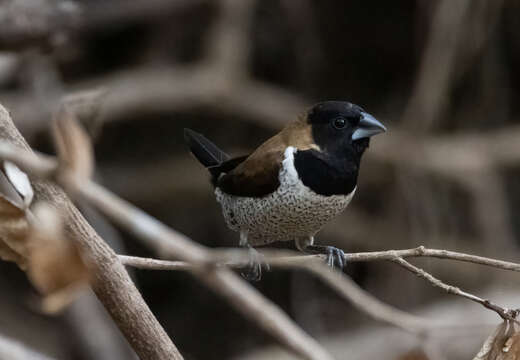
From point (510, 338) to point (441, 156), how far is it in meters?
4.31

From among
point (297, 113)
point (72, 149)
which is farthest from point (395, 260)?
point (297, 113)

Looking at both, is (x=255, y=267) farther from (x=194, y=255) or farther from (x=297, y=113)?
(x=297, y=113)

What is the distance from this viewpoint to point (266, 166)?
8.65 ft

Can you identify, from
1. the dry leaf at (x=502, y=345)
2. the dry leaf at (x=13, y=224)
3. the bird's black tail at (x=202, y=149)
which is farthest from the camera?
the bird's black tail at (x=202, y=149)

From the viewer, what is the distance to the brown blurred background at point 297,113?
213 inches

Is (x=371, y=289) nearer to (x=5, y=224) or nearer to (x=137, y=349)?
(x=137, y=349)

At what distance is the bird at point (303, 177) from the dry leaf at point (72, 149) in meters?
1.52

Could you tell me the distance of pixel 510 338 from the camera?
4.82 ft

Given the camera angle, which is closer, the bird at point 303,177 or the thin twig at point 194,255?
the thin twig at point 194,255

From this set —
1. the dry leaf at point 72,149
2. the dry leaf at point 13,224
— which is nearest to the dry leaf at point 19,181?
the dry leaf at point 13,224

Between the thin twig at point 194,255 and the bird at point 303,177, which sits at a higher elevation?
the thin twig at point 194,255

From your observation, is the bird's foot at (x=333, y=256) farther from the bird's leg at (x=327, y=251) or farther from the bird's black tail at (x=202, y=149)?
the bird's black tail at (x=202, y=149)

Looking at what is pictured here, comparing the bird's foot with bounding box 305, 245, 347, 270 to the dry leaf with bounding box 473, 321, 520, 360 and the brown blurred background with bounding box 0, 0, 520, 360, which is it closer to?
the dry leaf with bounding box 473, 321, 520, 360

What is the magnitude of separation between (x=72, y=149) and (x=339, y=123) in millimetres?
1738
